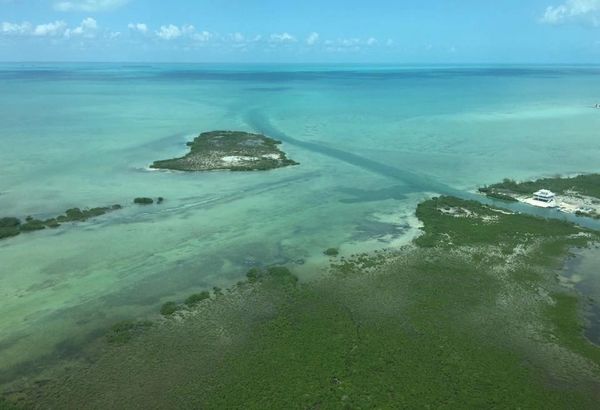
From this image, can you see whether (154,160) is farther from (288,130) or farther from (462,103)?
(462,103)

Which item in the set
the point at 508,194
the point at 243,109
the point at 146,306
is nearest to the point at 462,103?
the point at 243,109

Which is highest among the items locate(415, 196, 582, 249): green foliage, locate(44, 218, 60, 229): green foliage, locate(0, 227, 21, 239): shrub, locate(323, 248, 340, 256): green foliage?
locate(0, 227, 21, 239): shrub

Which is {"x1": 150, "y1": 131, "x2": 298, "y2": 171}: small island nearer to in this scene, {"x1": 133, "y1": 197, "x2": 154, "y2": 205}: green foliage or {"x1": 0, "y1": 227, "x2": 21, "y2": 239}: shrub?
{"x1": 133, "y1": 197, "x2": 154, "y2": 205}: green foliage

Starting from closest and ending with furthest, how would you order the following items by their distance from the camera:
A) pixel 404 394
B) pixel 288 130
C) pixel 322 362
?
pixel 404 394
pixel 322 362
pixel 288 130

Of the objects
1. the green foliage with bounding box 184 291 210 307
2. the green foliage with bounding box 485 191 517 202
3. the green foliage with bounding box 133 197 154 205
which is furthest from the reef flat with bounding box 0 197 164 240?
the green foliage with bounding box 485 191 517 202

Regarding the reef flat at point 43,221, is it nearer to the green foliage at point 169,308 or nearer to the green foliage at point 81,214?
the green foliage at point 81,214
